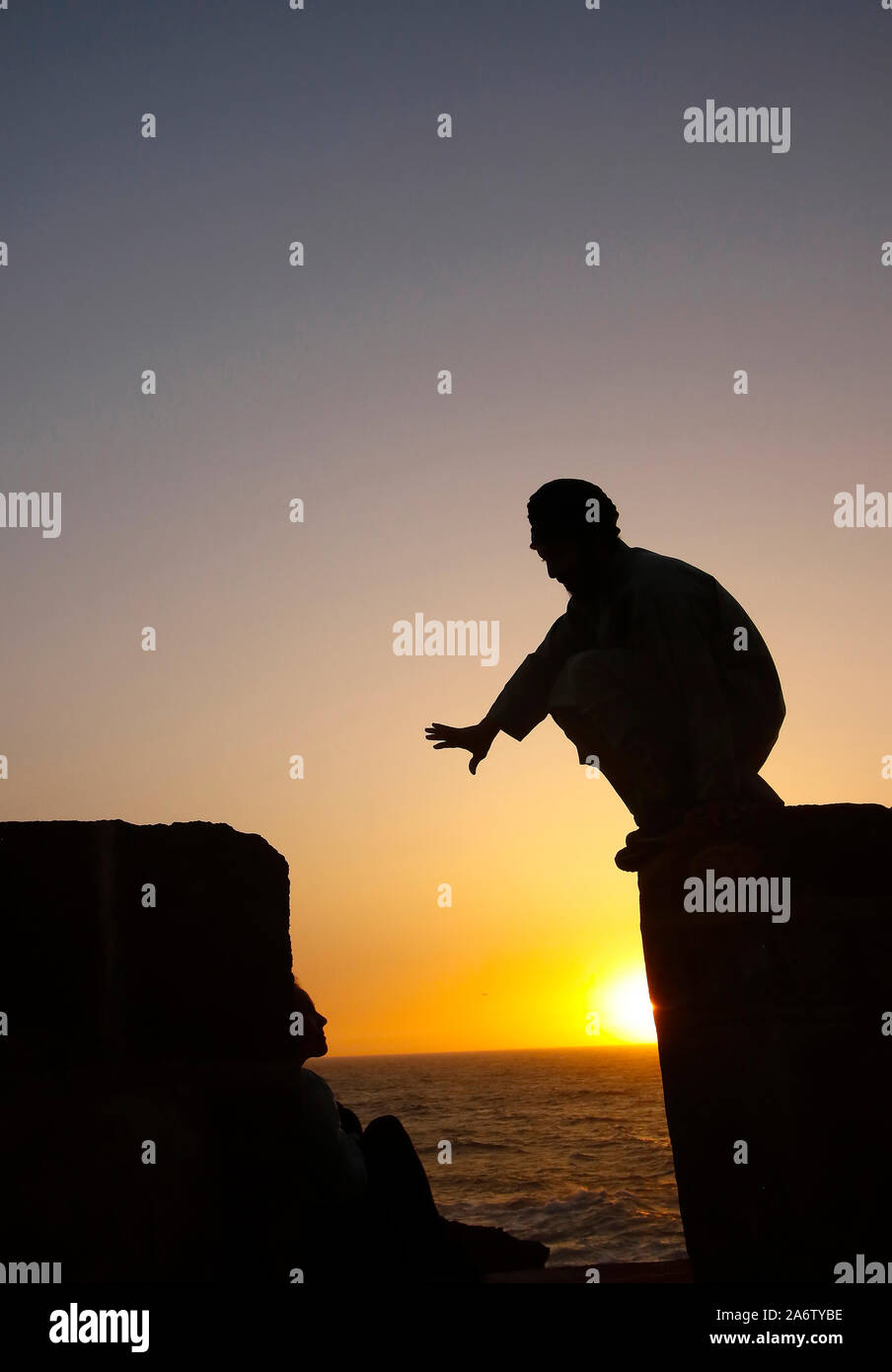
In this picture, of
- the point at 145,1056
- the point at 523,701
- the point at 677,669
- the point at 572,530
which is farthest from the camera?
the point at 523,701

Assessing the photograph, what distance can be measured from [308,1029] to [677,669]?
5.62 feet

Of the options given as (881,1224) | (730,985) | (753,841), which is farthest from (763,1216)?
(753,841)

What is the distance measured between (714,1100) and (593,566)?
6.30 feet

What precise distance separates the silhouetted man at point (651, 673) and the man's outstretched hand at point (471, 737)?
0.47 m

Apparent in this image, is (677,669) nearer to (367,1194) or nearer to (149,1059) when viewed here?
(367,1194)

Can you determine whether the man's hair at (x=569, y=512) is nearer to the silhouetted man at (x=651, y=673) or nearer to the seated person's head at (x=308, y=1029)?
the silhouetted man at (x=651, y=673)

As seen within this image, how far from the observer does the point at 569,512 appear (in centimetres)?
456

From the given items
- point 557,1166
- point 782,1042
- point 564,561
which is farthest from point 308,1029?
point 557,1166

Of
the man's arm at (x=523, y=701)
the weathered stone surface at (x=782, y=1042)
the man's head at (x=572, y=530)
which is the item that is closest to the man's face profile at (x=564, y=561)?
the man's head at (x=572, y=530)

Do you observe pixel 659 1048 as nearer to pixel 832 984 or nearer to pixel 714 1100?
pixel 714 1100

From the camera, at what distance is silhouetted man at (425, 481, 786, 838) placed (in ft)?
13.6

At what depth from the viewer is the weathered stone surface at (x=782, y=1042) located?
3.49 m

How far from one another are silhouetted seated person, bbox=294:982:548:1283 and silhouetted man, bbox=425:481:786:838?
4.28 ft
